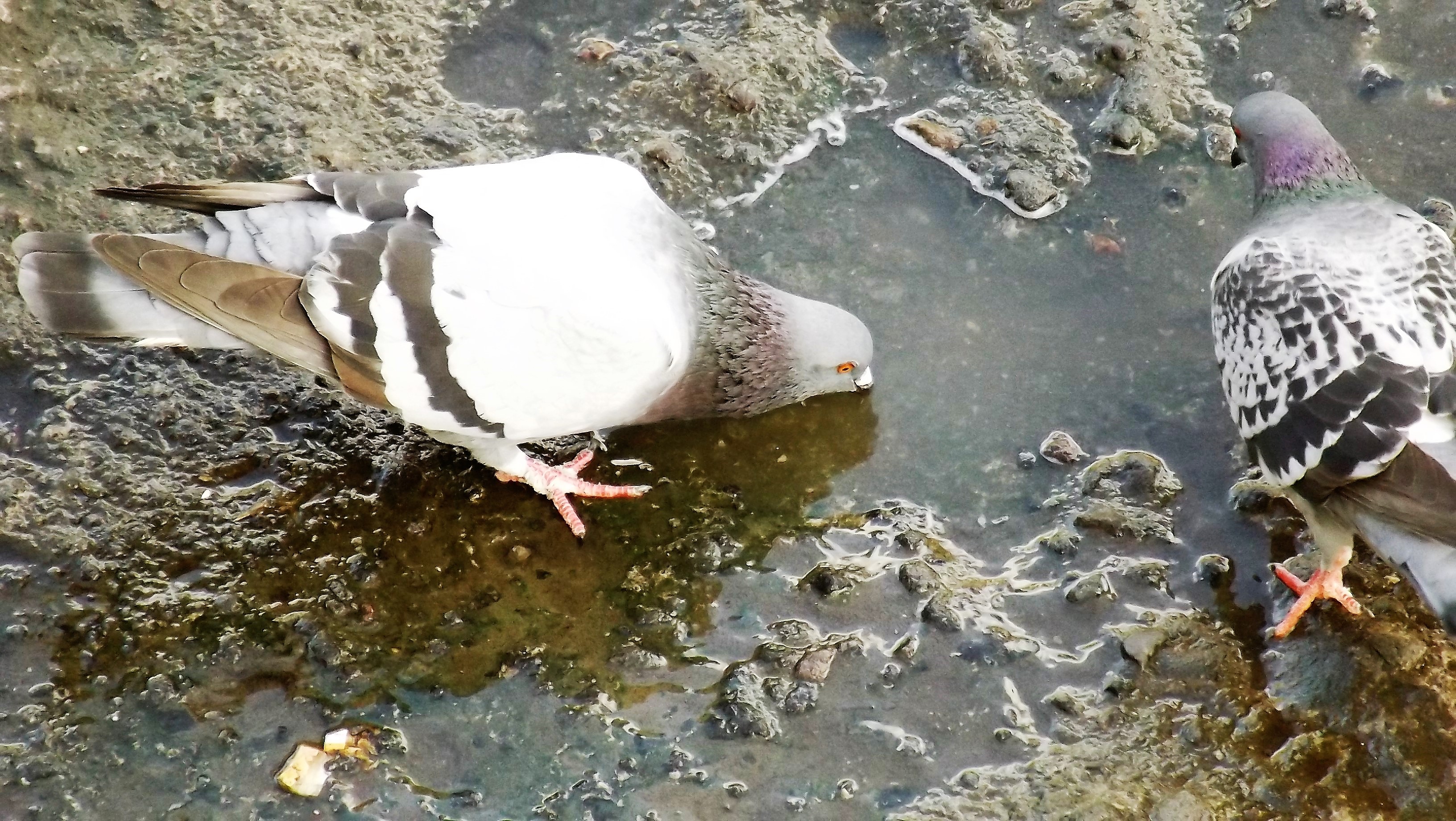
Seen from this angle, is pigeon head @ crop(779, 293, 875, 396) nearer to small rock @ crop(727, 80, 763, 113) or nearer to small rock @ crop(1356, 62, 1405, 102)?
small rock @ crop(727, 80, 763, 113)

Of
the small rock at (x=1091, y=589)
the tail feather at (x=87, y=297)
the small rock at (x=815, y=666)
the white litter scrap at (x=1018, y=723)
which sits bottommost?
the white litter scrap at (x=1018, y=723)

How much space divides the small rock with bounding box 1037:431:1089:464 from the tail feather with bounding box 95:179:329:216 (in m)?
2.57

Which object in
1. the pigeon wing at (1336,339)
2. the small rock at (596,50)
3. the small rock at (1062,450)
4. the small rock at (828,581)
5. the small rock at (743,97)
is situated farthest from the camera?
the small rock at (596,50)

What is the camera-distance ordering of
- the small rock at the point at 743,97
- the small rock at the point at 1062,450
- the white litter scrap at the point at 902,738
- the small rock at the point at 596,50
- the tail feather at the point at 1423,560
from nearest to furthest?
the tail feather at the point at 1423,560 → the white litter scrap at the point at 902,738 → the small rock at the point at 1062,450 → the small rock at the point at 743,97 → the small rock at the point at 596,50

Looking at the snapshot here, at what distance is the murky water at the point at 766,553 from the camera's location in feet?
11.7

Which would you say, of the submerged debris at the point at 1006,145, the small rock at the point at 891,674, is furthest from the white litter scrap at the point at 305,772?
the submerged debris at the point at 1006,145

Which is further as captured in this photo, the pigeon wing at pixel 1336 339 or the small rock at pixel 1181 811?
the pigeon wing at pixel 1336 339

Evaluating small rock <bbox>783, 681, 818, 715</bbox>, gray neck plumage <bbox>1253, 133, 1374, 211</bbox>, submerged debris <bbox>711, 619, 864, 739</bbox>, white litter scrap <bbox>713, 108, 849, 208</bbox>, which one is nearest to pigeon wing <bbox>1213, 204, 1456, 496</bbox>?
gray neck plumage <bbox>1253, 133, 1374, 211</bbox>

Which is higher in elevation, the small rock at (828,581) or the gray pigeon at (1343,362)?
the gray pigeon at (1343,362)

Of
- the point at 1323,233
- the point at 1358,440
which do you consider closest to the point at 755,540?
the point at 1358,440

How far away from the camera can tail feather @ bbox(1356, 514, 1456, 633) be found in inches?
129

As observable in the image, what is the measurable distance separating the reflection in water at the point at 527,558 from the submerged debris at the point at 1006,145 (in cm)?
111

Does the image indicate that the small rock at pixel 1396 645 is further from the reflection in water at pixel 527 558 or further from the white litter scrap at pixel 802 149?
the white litter scrap at pixel 802 149

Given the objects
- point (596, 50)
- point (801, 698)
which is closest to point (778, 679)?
point (801, 698)
